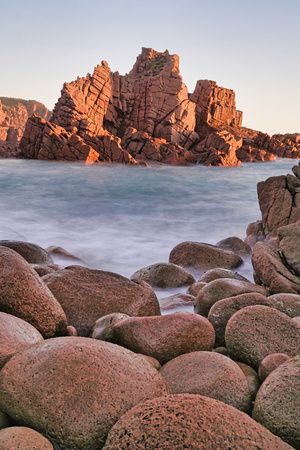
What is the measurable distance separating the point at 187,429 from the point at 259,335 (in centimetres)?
166

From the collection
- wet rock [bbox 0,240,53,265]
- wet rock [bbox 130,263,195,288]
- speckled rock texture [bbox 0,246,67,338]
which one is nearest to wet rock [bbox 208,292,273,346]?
speckled rock texture [bbox 0,246,67,338]

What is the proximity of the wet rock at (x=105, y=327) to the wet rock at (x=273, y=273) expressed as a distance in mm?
2756

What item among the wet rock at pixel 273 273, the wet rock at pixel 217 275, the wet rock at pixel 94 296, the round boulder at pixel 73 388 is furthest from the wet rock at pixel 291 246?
the round boulder at pixel 73 388

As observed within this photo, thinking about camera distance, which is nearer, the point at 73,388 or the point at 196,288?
the point at 73,388

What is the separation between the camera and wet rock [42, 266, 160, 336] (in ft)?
13.4

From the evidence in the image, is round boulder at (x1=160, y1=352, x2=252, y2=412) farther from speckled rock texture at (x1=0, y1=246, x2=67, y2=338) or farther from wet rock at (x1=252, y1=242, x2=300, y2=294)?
wet rock at (x1=252, y1=242, x2=300, y2=294)

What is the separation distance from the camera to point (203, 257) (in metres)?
7.42

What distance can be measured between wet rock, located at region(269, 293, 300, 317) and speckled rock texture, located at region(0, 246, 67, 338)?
2.43 meters

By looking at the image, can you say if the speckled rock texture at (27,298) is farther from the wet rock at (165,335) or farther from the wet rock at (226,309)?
the wet rock at (226,309)

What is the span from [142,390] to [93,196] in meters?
17.9

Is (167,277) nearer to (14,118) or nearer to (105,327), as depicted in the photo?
(105,327)

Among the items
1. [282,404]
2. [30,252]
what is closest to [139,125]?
[30,252]

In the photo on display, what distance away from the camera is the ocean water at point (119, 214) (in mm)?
9906

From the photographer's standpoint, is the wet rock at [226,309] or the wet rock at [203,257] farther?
the wet rock at [203,257]
